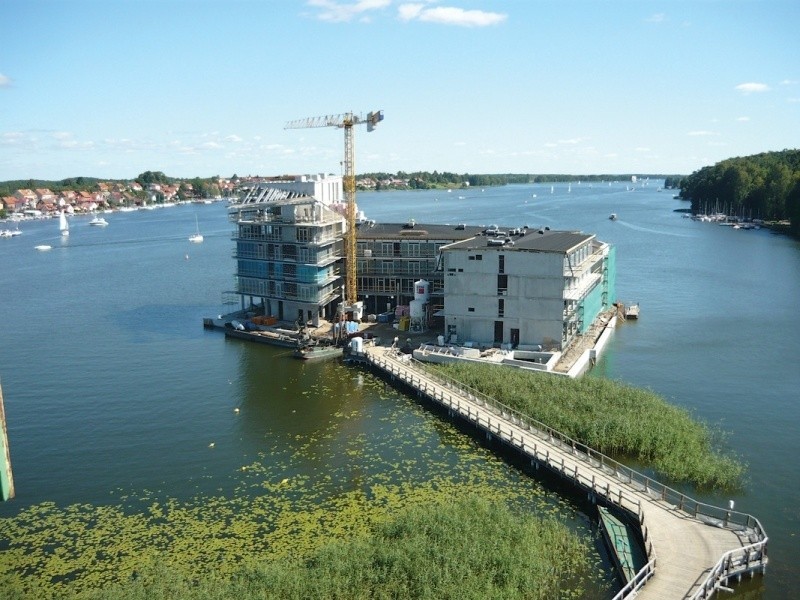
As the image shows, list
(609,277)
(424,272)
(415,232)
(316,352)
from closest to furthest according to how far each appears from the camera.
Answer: (316,352) < (424,272) < (415,232) < (609,277)

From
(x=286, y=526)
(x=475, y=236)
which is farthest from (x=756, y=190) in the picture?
(x=286, y=526)

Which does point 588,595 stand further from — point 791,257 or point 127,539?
point 791,257

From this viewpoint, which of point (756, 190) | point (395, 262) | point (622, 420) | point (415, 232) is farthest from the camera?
point (756, 190)

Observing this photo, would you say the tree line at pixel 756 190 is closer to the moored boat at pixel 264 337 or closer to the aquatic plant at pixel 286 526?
the moored boat at pixel 264 337

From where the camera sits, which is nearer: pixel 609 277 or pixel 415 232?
pixel 415 232

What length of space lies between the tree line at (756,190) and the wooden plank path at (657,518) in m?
113

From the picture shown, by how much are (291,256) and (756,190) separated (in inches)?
5029

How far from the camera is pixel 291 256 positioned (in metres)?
61.9

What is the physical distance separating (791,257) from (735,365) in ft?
215

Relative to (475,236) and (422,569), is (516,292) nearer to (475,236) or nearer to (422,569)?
→ (475,236)

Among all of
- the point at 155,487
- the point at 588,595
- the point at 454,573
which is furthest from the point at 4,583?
the point at 588,595

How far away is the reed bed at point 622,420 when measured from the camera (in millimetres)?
34125

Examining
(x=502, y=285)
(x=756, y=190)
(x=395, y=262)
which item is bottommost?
(x=502, y=285)

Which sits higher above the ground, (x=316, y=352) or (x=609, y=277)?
(x=609, y=277)
